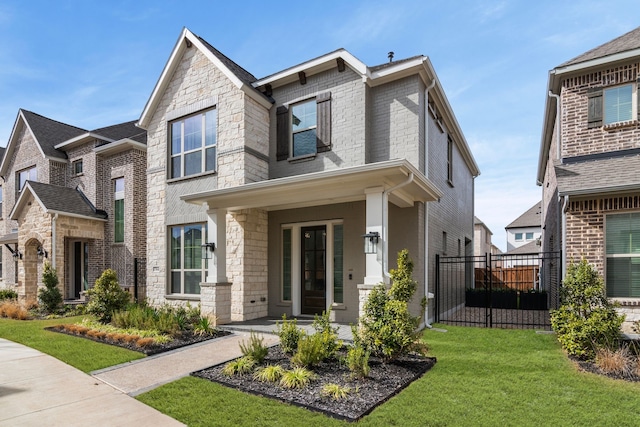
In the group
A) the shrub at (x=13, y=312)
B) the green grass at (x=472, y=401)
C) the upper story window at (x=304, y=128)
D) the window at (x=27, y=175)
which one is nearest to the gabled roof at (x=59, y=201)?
the window at (x=27, y=175)

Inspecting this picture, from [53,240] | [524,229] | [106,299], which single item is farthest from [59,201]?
[524,229]

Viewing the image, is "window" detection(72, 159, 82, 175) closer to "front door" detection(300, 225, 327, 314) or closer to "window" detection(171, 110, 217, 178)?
"window" detection(171, 110, 217, 178)

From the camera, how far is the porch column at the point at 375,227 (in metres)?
6.95

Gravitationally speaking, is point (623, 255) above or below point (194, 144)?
below

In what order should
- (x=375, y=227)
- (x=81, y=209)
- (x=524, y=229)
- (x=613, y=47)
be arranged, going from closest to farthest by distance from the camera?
(x=375, y=227) → (x=613, y=47) → (x=81, y=209) → (x=524, y=229)

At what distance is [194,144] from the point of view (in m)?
11.2

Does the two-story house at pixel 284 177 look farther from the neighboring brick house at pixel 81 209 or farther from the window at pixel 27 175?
the window at pixel 27 175

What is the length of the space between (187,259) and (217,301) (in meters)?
2.53

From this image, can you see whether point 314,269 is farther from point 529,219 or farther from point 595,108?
point 529,219

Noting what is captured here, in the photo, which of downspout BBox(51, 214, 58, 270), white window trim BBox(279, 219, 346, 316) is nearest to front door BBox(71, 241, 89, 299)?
downspout BBox(51, 214, 58, 270)

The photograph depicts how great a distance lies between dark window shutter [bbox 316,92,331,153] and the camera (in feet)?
32.1

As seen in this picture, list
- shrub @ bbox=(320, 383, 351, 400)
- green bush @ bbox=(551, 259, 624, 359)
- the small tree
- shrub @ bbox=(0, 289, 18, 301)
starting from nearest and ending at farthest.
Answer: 1. shrub @ bbox=(320, 383, 351, 400)
2. green bush @ bbox=(551, 259, 624, 359)
3. the small tree
4. shrub @ bbox=(0, 289, 18, 301)

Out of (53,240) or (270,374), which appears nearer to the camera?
(270,374)

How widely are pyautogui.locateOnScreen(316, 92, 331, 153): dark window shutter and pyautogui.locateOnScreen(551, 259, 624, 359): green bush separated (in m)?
6.14
